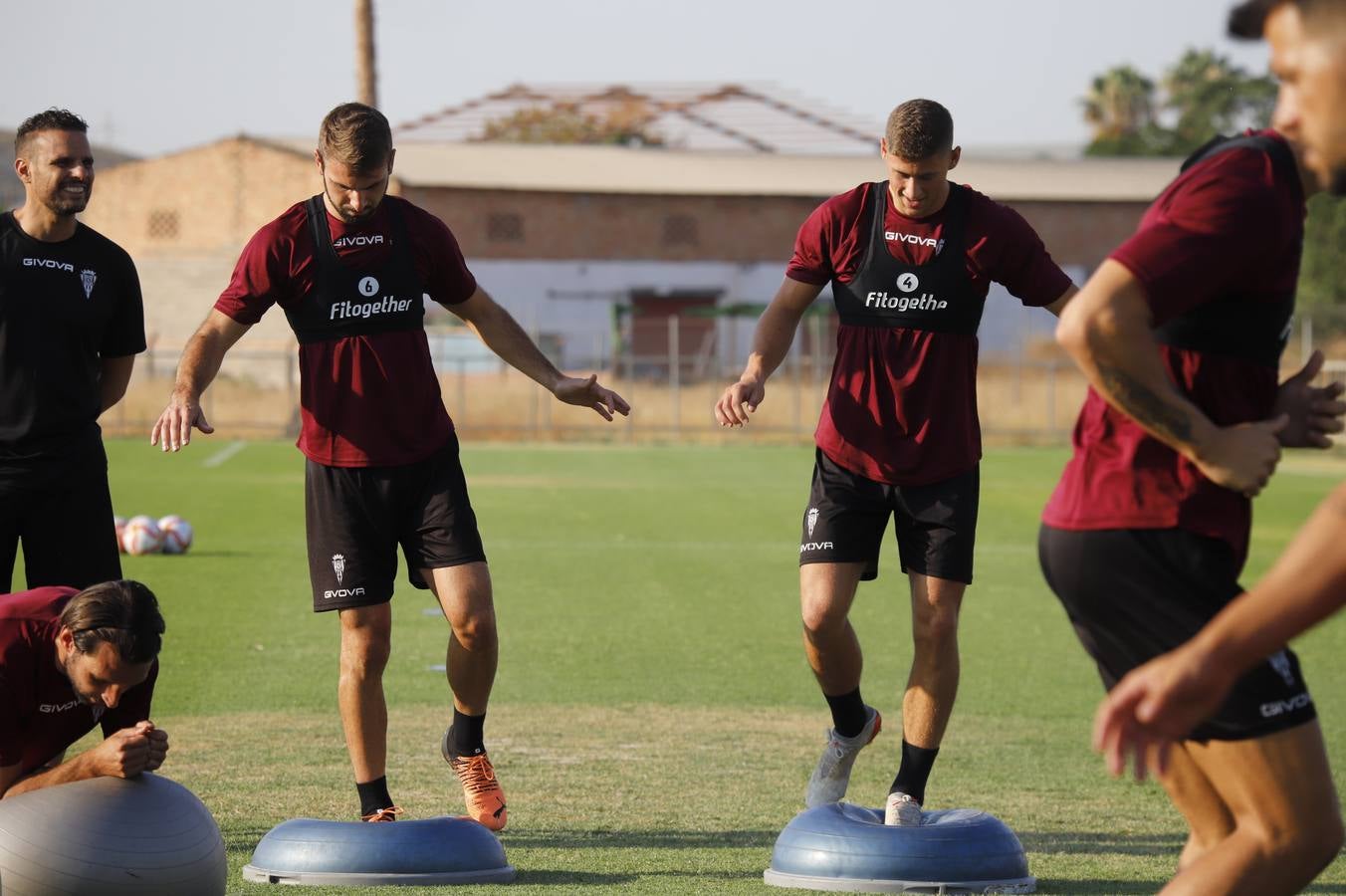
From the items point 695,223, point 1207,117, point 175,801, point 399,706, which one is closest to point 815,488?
point 175,801

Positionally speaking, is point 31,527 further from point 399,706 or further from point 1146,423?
point 1146,423

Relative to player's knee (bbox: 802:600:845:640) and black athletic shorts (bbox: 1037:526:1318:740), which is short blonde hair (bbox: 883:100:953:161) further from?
black athletic shorts (bbox: 1037:526:1318:740)

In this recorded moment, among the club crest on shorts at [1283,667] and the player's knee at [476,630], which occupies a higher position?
the club crest on shorts at [1283,667]

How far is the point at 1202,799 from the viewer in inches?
148

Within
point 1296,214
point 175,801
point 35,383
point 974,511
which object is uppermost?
point 1296,214

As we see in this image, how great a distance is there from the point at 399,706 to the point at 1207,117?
72.5 m

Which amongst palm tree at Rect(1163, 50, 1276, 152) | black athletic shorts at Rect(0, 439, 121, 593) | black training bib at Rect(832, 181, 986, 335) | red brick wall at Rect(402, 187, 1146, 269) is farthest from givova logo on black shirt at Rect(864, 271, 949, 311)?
palm tree at Rect(1163, 50, 1276, 152)

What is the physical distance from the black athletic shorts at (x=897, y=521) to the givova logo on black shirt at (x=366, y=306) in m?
1.66

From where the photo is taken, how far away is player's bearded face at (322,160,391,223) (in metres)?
6.18

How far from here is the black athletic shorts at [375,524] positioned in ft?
21.0

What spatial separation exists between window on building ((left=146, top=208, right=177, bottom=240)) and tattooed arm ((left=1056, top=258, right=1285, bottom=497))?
48472mm

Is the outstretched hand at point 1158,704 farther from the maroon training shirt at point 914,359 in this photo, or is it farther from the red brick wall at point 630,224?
the red brick wall at point 630,224

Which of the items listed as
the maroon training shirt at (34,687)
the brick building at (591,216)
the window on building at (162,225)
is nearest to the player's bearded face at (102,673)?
the maroon training shirt at (34,687)

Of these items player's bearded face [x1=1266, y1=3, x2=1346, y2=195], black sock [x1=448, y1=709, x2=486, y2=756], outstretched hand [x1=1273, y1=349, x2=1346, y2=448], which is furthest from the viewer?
black sock [x1=448, y1=709, x2=486, y2=756]
